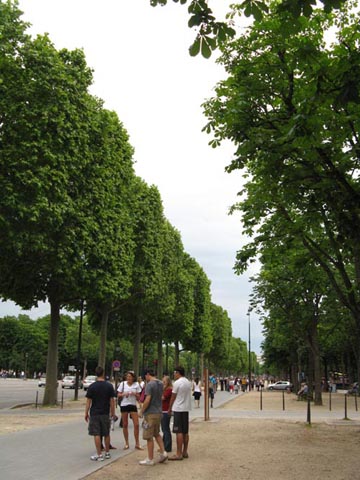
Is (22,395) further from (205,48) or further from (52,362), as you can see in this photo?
(205,48)

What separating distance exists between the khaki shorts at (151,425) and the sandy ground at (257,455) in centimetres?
58

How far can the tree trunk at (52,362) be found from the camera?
25797 millimetres

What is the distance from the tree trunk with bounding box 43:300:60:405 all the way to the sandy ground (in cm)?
728

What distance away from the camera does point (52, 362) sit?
25859 millimetres

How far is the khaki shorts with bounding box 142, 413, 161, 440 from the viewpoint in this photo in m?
10.2

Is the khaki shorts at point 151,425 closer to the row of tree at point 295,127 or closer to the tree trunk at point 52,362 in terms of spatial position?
the row of tree at point 295,127

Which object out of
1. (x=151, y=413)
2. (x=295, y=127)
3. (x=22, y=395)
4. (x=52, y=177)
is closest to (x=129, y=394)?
(x=151, y=413)

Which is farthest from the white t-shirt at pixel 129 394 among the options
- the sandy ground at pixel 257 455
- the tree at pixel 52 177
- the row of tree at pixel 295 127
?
the tree at pixel 52 177

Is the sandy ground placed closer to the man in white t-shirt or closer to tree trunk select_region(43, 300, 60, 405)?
the man in white t-shirt

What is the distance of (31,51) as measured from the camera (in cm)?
2039

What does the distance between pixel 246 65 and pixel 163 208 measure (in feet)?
78.4

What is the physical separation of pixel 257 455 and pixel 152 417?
263cm

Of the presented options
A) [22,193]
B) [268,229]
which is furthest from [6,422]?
[268,229]

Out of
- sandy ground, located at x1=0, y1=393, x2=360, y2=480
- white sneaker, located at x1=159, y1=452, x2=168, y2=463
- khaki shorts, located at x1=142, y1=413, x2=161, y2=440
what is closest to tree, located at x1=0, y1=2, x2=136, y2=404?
sandy ground, located at x1=0, y1=393, x2=360, y2=480
